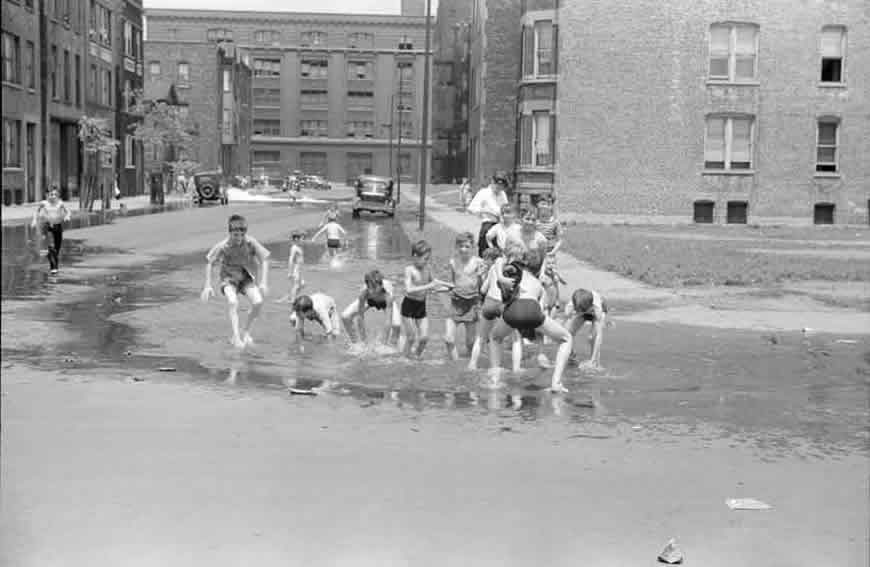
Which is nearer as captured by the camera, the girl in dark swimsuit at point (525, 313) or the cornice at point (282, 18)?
the girl in dark swimsuit at point (525, 313)

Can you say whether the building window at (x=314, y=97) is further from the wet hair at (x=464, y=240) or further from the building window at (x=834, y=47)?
the wet hair at (x=464, y=240)

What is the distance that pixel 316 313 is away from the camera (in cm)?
1323

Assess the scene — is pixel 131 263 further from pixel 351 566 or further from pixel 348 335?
pixel 351 566

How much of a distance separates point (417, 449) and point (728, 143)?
41841 millimetres

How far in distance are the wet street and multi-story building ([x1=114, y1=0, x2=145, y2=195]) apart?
59331mm

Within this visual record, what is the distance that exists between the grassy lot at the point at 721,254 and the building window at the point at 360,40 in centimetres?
10020

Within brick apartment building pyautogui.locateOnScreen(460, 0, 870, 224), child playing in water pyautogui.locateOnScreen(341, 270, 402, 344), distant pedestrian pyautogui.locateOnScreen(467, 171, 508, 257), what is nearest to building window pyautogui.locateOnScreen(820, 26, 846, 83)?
brick apartment building pyautogui.locateOnScreen(460, 0, 870, 224)

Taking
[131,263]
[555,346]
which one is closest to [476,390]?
[555,346]

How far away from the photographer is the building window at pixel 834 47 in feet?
154

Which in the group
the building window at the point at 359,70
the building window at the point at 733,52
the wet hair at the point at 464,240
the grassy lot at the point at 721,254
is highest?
the building window at the point at 359,70

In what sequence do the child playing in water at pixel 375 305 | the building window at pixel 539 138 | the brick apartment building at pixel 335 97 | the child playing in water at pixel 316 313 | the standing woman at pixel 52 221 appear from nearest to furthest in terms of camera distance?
the child playing in water at pixel 375 305
the child playing in water at pixel 316 313
the standing woman at pixel 52 221
the building window at pixel 539 138
the brick apartment building at pixel 335 97

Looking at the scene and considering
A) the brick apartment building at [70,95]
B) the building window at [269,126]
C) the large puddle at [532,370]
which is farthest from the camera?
the building window at [269,126]

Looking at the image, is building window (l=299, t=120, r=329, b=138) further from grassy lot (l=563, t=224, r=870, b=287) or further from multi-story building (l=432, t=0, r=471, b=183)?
grassy lot (l=563, t=224, r=870, b=287)

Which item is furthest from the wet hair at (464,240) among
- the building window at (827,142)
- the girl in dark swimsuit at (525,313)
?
the building window at (827,142)
